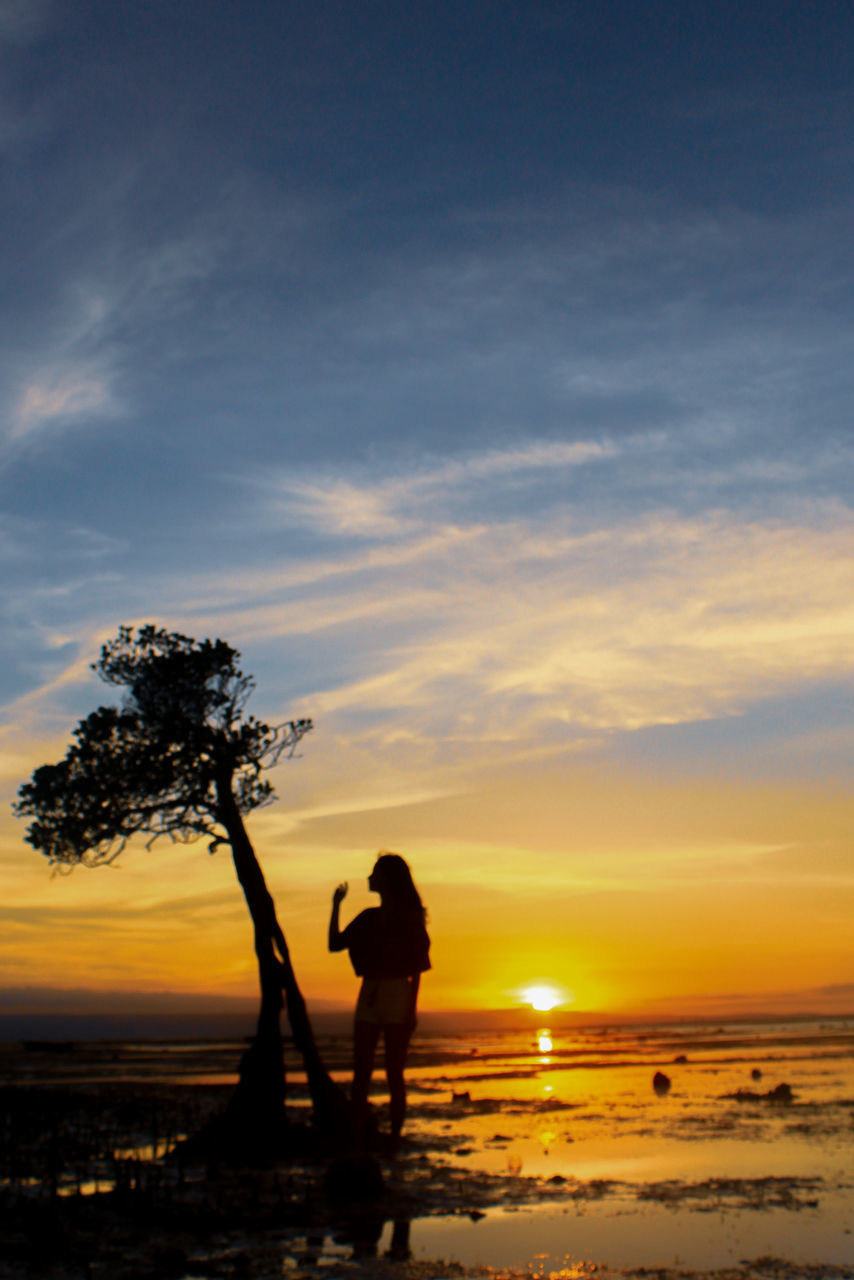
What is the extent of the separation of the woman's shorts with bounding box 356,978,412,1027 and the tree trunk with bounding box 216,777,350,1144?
2.82 m

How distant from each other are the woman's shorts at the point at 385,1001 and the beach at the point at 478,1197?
4.58 feet

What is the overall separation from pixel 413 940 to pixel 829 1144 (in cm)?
614

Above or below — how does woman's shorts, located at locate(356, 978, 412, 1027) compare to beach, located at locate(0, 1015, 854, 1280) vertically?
above

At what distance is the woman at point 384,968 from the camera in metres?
9.76

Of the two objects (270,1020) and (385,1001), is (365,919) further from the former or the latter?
(270,1020)

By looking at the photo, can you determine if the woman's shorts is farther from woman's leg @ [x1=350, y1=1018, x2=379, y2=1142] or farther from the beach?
the beach

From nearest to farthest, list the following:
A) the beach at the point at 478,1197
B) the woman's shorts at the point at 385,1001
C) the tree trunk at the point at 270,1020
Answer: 1. the beach at the point at 478,1197
2. the woman's shorts at the point at 385,1001
3. the tree trunk at the point at 270,1020

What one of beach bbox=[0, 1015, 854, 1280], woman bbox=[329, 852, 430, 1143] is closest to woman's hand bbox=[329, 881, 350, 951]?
woman bbox=[329, 852, 430, 1143]

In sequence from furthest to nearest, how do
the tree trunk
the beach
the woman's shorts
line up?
the tree trunk
the woman's shorts
the beach

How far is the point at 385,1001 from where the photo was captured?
9734 millimetres

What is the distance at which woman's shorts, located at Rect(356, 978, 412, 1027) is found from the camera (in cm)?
971

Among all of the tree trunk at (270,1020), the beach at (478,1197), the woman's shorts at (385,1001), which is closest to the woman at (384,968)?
the woman's shorts at (385,1001)

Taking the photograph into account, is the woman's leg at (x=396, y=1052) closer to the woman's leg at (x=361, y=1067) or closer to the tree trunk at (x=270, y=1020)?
the woman's leg at (x=361, y=1067)

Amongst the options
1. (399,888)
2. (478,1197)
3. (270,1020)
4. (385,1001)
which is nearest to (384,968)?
(385,1001)
